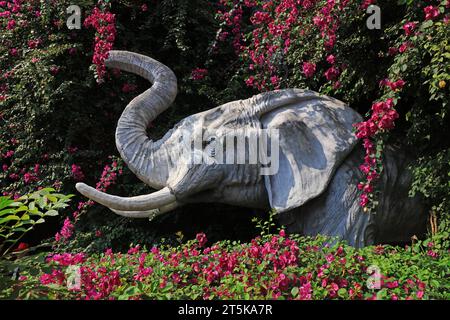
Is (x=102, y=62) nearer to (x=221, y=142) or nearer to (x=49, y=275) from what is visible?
(x=221, y=142)

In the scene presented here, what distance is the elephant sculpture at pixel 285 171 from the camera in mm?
4680

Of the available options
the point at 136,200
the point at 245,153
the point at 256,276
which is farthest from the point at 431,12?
the point at 136,200

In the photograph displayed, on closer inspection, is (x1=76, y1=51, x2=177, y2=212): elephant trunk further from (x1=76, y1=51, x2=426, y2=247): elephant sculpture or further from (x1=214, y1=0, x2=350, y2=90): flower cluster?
(x1=214, y1=0, x2=350, y2=90): flower cluster

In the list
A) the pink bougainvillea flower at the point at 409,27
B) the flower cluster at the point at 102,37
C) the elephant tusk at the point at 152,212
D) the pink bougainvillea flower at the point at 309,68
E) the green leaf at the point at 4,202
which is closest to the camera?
the green leaf at the point at 4,202

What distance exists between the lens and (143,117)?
5.04 meters

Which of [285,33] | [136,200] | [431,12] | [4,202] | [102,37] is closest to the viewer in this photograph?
[4,202]

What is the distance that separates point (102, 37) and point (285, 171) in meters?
1.96

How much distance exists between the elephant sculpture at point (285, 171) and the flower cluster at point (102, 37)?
66 cm

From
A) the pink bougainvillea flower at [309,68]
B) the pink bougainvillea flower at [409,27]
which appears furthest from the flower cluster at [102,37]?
the pink bougainvillea flower at [409,27]

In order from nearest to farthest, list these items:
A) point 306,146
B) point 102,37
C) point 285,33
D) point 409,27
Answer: point 409,27, point 306,146, point 285,33, point 102,37

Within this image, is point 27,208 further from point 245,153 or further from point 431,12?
point 431,12

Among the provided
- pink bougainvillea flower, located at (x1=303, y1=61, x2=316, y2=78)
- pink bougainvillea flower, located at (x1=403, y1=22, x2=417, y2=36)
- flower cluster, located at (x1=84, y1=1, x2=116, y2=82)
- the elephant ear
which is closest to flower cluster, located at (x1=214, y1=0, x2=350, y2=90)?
pink bougainvillea flower, located at (x1=303, y1=61, x2=316, y2=78)

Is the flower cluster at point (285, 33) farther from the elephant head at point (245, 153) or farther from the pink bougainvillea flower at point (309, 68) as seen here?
the elephant head at point (245, 153)
